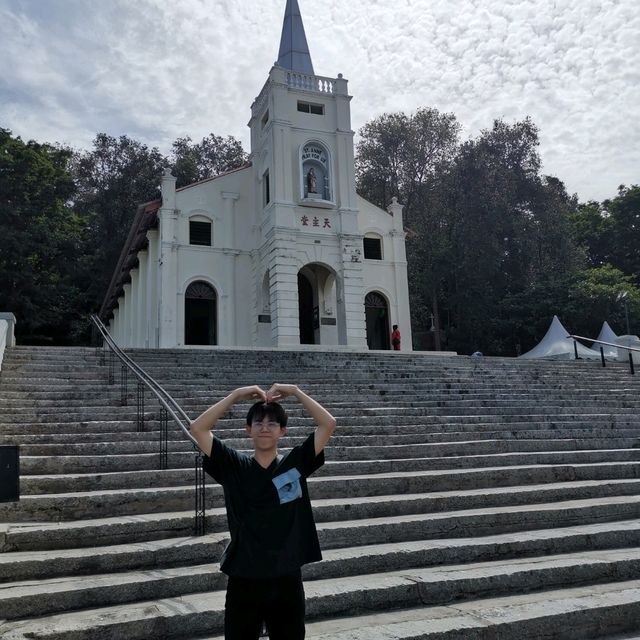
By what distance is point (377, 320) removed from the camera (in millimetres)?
26125

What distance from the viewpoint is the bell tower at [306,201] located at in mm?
21828

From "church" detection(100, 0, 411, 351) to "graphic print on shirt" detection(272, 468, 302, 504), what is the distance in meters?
17.7

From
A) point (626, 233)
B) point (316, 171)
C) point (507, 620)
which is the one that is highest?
point (626, 233)

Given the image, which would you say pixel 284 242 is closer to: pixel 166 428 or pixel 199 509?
pixel 166 428

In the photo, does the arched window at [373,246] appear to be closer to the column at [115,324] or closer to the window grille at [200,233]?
the window grille at [200,233]

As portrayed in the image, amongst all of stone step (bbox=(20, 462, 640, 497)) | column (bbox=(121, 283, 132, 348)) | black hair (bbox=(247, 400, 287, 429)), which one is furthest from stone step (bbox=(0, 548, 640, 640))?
column (bbox=(121, 283, 132, 348))

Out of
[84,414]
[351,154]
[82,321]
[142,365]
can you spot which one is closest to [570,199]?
[351,154]

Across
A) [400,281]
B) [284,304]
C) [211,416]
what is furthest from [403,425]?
[400,281]

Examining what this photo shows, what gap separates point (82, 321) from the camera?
1390 inches

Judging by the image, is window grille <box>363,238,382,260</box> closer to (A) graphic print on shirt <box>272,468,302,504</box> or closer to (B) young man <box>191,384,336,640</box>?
(B) young man <box>191,384,336,640</box>

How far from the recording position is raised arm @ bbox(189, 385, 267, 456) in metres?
2.85

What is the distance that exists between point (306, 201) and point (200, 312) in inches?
317

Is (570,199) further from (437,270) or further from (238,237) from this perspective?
(238,237)

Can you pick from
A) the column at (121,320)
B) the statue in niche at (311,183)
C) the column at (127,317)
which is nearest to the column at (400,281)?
the statue in niche at (311,183)
